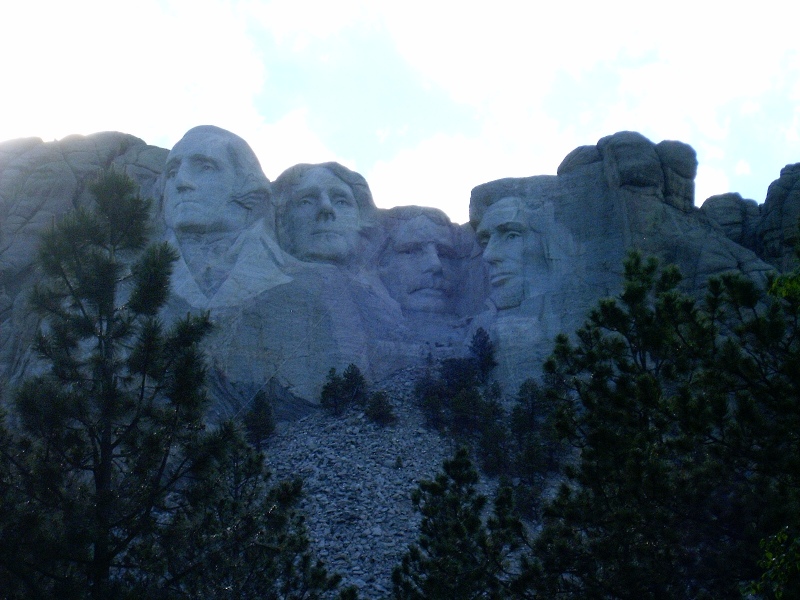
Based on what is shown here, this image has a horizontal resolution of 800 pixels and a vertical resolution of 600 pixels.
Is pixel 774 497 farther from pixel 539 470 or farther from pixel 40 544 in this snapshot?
pixel 539 470

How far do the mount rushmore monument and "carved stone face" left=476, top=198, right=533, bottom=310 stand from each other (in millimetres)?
34

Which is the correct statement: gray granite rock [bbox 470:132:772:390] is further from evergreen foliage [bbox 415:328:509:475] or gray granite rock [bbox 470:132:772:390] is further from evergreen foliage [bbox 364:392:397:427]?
evergreen foliage [bbox 364:392:397:427]

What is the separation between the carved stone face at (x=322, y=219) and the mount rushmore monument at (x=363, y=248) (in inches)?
1.4

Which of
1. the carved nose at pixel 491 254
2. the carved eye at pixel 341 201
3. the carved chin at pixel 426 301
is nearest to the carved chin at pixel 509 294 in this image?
the carved nose at pixel 491 254

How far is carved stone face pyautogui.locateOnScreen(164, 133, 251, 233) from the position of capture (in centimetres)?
2516

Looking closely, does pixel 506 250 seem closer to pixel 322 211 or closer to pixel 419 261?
pixel 419 261

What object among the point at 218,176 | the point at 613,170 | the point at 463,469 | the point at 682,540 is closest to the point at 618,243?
the point at 613,170

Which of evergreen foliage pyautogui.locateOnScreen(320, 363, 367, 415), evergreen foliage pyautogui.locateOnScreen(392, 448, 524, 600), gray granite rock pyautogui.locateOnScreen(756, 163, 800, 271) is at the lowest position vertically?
evergreen foliage pyautogui.locateOnScreen(392, 448, 524, 600)

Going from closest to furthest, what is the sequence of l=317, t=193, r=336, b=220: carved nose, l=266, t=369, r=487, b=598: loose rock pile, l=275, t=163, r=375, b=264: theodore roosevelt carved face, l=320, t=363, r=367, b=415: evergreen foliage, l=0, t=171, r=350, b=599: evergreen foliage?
l=0, t=171, r=350, b=599: evergreen foliage < l=266, t=369, r=487, b=598: loose rock pile < l=320, t=363, r=367, b=415: evergreen foliage < l=275, t=163, r=375, b=264: theodore roosevelt carved face < l=317, t=193, r=336, b=220: carved nose

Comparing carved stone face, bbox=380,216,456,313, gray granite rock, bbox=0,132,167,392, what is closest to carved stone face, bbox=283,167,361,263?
carved stone face, bbox=380,216,456,313

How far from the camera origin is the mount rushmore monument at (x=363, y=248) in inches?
938

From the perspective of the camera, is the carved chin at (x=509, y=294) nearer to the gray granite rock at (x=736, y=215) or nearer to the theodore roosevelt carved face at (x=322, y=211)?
the theodore roosevelt carved face at (x=322, y=211)

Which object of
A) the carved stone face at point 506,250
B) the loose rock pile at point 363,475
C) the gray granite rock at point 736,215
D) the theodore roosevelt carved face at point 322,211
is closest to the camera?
the loose rock pile at point 363,475

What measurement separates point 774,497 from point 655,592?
4.83 ft
